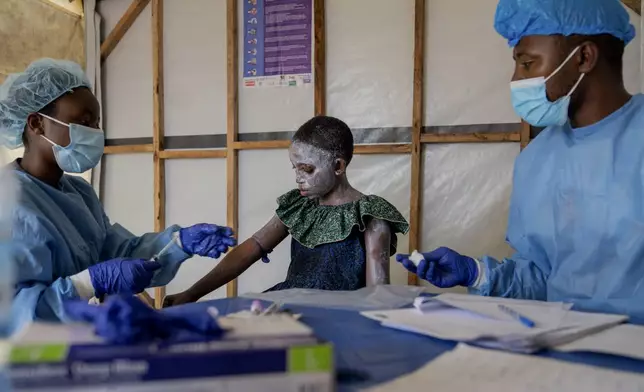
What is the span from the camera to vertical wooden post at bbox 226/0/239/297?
3.42m

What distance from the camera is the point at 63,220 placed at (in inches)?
65.7

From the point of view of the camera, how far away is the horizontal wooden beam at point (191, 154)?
352 centimetres

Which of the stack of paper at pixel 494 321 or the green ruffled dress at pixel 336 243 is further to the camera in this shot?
the green ruffled dress at pixel 336 243

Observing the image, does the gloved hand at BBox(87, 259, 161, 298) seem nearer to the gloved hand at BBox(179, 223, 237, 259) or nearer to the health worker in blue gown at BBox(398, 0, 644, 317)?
the gloved hand at BBox(179, 223, 237, 259)

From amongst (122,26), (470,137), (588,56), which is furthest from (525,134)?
(122,26)

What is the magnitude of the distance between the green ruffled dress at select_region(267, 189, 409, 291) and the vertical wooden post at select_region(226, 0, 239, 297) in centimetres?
157

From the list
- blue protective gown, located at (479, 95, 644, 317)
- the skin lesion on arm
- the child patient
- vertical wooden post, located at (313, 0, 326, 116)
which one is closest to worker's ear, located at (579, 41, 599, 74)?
blue protective gown, located at (479, 95, 644, 317)

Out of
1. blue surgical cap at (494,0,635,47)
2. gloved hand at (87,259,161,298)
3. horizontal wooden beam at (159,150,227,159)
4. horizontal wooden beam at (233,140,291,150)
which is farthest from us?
horizontal wooden beam at (159,150,227,159)

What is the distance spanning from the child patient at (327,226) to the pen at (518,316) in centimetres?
75

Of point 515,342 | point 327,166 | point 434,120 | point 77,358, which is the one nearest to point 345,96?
point 434,120

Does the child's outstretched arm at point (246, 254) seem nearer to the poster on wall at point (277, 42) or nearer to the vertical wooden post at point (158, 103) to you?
the poster on wall at point (277, 42)

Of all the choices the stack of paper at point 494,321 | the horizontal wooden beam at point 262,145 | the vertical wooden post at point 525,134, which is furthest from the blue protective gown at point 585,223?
the horizontal wooden beam at point 262,145

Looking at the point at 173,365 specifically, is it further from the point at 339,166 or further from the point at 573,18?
the point at 339,166

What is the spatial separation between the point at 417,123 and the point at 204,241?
1615 mm
